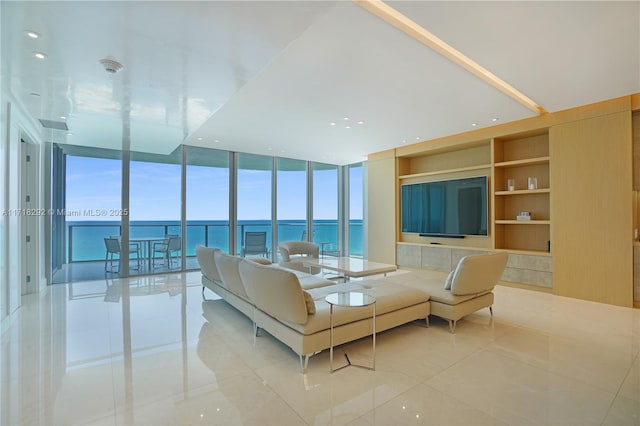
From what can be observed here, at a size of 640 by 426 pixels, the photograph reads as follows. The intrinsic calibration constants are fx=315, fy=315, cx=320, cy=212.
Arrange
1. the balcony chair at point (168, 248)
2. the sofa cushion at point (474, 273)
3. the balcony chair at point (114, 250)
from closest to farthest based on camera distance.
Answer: the sofa cushion at point (474, 273) < the balcony chair at point (114, 250) < the balcony chair at point (168, 248)

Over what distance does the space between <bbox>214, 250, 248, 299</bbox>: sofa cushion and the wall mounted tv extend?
15.2 feet

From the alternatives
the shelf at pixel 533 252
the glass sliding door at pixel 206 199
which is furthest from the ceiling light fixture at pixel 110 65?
the shelf at pixel 533 252

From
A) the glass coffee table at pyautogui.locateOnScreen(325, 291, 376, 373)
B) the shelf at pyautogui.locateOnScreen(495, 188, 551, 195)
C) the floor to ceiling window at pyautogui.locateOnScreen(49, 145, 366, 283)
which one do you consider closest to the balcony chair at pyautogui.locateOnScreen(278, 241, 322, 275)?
the floor to ceiling window at pyautogui.locateOnScreen(49, 145, 366, 283)

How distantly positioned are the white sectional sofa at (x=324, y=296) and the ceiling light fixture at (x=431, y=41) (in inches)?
79.7

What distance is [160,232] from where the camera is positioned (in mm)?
6949

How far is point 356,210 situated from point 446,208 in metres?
3.23

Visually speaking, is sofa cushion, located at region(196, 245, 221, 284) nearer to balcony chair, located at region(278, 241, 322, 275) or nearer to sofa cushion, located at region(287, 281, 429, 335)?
sofa cushion, located at region(287, 281, 429, 335)

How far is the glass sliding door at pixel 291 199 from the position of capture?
8.41 metres

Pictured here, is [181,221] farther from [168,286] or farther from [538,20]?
[538,20]

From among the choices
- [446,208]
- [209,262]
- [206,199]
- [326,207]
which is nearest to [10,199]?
[209,262]

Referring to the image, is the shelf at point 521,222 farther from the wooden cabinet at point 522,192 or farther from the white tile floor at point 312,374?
the white tile floor at point 312,374

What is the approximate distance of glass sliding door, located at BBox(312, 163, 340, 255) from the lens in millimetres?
9102

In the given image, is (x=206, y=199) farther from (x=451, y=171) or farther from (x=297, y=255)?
(x=451, y=171)

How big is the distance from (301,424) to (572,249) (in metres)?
4.83
